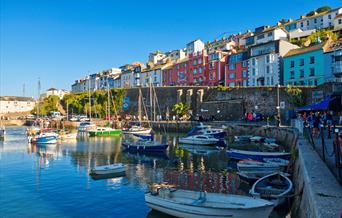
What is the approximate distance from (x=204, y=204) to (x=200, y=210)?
0.39 meters

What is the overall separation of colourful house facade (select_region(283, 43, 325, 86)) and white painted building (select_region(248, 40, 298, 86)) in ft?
4.97

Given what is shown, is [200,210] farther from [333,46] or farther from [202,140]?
[333,46]

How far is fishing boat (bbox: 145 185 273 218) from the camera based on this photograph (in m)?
10.7

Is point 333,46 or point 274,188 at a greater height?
point 333,46

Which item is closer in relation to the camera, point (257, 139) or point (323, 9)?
point (257, 139)

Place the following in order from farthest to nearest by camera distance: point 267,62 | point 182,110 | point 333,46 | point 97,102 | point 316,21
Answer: point 97,102, point 316,21, point 182,110, point 267,62, point 333,46

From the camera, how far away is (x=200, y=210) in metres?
11.2

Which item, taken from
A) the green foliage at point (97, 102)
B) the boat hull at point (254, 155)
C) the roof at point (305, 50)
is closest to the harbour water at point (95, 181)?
the boat hull at point (254, 155)

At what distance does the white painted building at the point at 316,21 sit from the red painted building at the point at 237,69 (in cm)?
2335

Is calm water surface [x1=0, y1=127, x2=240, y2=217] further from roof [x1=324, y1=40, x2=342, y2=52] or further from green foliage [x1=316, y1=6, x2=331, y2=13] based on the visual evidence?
green foliage [x1=316, y1=6, x2=331, y2=13]

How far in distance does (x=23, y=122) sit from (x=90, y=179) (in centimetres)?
9715

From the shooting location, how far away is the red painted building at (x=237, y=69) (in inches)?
2336

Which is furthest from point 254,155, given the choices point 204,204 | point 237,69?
point 237,69

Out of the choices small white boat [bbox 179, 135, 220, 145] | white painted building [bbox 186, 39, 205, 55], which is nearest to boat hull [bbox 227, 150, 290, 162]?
small white boat [bbox 179, 135, 220, 145]
